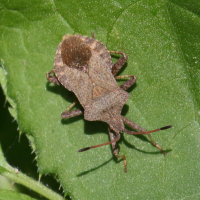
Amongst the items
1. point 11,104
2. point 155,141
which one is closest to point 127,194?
point 155,141

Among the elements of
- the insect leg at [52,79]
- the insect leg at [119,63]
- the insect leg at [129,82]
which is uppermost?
the insect leg at [119,63]

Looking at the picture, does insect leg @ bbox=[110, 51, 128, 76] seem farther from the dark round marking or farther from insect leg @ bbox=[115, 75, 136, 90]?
the dark round marking

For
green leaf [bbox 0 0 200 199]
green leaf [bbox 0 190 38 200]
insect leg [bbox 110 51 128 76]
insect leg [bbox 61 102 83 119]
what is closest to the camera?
green leaf [bbox 0 190 38 200]

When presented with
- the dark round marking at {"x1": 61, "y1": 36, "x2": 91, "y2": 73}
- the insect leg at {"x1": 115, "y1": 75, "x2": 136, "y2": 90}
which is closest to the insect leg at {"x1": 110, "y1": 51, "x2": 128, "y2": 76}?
the insect leg at {"x1": 115, "y1": 75, "x2": 136, "y2": 90}

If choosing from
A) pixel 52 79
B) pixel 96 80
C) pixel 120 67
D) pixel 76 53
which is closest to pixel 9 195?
pixel 52 79

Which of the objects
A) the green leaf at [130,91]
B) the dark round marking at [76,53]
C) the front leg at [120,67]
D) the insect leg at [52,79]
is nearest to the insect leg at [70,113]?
the green leaf at [130,91]

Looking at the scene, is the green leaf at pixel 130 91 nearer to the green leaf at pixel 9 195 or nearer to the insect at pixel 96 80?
the insect at pixel 96 80
